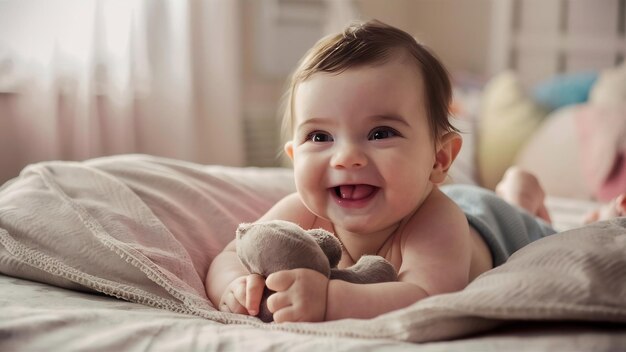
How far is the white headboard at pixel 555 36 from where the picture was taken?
3.57 meters

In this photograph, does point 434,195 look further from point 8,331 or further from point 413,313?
point 8,331

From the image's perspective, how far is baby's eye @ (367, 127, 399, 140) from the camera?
3.41 feet

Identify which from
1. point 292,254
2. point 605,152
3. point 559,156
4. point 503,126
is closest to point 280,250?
point 292,254

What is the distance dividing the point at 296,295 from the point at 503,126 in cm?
231

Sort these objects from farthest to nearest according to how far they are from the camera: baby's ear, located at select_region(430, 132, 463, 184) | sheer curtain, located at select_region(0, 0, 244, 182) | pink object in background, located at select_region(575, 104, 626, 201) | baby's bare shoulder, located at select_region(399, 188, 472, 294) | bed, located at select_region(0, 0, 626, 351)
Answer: pink object in background, located at select_region(575, 104, 626, 201) → sheer curtain, located at select_region(0, 0, 244, 182) → baby's ear, located at select_region(430, 132, 463, 184) → baby's bare shoulder, located at select_region(399, 188, 472, 294) → bed, located at select_region(0, 0, 626, 351)

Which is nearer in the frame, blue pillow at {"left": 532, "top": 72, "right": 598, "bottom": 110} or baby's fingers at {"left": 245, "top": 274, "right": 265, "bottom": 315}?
baby's fingers at {"left": 245, "top": 274, "right": 265, "bottom": 315}

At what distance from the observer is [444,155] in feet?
3.76

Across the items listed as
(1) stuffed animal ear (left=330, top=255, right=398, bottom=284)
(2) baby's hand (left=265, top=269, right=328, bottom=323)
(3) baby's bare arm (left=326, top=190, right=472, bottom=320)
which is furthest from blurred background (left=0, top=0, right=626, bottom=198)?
(2) baby's hand (left=265, top=269, right=328, bottom=323)

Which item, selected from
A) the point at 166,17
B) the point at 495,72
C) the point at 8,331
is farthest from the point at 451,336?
the point at 495,72

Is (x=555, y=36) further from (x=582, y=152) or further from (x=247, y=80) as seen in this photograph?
(x=247, y=80)

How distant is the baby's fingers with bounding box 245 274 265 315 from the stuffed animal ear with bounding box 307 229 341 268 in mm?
88

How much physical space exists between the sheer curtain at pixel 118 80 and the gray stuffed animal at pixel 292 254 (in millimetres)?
1505

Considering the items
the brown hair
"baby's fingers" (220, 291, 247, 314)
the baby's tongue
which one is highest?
the brown hair

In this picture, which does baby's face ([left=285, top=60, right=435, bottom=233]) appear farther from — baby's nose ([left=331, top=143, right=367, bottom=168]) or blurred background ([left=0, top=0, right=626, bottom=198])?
blurred background ([left=0, top=0, right=626, bottom=198])
